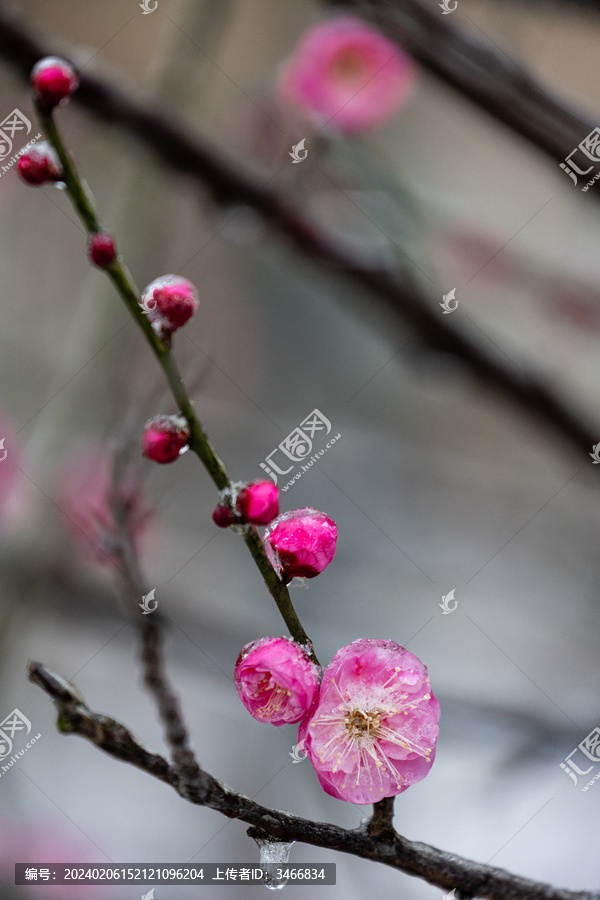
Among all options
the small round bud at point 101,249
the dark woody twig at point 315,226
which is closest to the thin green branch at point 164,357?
the small round bud at point 101,249

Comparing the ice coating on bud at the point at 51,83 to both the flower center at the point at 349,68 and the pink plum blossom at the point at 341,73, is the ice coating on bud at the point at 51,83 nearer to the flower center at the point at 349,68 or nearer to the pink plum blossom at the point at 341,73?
the pink plum blossom at the point at 341,73

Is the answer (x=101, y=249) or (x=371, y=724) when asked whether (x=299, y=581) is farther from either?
(x=101, y=249)

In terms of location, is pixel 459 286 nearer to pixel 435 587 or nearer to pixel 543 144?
pixel 435 587

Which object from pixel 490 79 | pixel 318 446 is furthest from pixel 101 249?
pixel 318 446

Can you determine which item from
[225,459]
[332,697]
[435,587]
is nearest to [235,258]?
[225,459]
